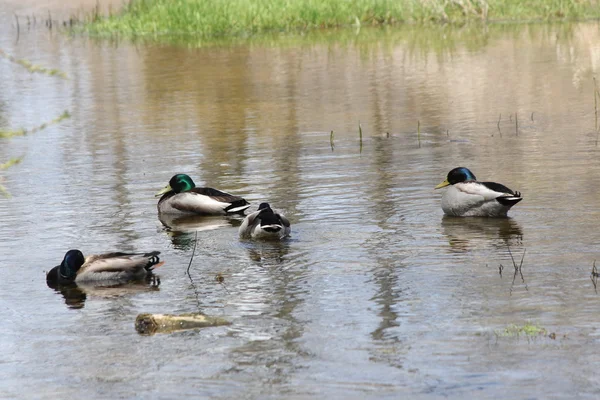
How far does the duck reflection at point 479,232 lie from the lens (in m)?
11.1

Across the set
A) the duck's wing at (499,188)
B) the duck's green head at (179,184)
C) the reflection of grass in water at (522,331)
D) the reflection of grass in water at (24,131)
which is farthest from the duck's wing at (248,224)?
the reflection of grass in water at (24,131)

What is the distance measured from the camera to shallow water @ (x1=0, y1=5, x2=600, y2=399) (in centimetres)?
766

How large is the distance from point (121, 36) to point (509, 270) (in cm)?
3085

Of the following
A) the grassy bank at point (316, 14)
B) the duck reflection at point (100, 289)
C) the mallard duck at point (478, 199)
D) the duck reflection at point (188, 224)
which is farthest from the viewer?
the grassy bank at point (316, 14)

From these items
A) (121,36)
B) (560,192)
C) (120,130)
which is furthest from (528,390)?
(121,36)

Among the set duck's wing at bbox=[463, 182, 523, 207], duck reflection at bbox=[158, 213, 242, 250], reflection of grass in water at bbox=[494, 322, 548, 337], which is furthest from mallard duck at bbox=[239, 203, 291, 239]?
reflection of grass in water at bbox=[494, 322, 548, 337]

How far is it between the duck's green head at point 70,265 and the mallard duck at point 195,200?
9.18 feet

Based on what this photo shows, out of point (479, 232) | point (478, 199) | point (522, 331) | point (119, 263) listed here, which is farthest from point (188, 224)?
point (522, 331)

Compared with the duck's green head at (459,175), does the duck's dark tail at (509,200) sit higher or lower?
lower

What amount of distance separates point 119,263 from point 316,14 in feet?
95.6

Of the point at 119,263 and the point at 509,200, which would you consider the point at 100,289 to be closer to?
the point at 119,263

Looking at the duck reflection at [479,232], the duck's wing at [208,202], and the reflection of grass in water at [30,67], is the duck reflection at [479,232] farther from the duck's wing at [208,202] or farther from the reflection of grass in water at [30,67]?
the reflection of grass in water at [30,67]

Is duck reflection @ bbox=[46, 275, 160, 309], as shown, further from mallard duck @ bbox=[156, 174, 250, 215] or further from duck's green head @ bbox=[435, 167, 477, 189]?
duck's green head @ bbox=[435, 167, 477, 189]

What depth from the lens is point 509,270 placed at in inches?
390
